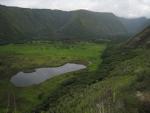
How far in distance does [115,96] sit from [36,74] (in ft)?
280

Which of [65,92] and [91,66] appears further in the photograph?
[91,66]

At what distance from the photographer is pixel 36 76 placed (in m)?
169

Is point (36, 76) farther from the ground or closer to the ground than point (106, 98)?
closer to the ground

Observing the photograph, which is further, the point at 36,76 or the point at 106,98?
the point at 36,76

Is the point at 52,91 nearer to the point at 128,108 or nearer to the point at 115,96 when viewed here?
the point at 115,96

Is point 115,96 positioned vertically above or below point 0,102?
above

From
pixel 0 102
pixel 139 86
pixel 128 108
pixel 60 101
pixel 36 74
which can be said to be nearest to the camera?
pixel 128 108

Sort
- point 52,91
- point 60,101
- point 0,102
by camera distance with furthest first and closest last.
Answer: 1. point 52,91
2. point 0,102
3. point 60,101

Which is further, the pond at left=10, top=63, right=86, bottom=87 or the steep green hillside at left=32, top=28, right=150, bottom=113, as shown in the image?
the pond at left=10, top=63, right=86, bottom=87

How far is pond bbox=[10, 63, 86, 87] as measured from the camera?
152 metres

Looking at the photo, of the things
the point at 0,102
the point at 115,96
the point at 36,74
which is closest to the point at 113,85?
the point at 115,96

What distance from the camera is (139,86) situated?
94500 mm

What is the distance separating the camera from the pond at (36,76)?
15164 cm

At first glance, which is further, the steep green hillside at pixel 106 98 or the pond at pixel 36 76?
the pond at pixel 36 76
